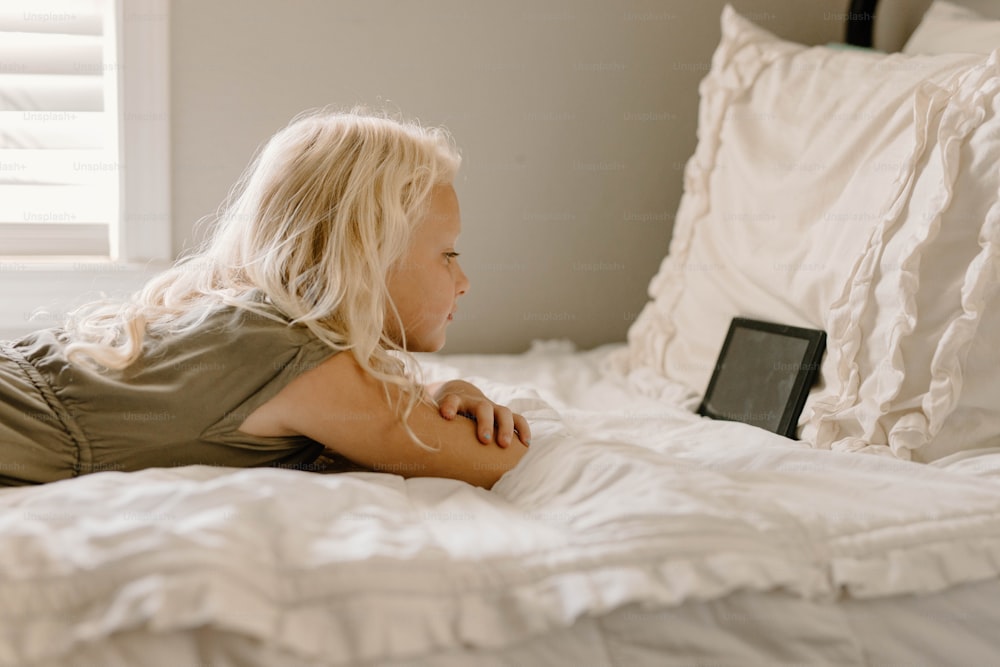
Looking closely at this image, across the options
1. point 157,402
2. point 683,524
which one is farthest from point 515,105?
point 683,524

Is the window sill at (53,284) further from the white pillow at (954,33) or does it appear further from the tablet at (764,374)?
the white pillow at (954,33)

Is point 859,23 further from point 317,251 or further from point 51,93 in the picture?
point 51,93

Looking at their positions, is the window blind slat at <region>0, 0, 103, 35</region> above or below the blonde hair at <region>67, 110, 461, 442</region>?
above

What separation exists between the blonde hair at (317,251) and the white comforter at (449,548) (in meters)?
0.18

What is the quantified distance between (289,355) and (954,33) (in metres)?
1.12

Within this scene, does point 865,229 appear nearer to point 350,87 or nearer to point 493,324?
point 493,324

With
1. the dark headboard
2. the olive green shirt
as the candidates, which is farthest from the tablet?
the dark headboard

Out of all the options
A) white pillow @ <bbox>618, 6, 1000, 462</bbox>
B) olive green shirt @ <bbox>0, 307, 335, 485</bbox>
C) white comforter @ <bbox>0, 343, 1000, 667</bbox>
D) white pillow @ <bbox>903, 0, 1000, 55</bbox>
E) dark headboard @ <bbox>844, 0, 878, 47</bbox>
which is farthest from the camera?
dark headboard @ <bbox>844, 0, 878, 47</bbox>

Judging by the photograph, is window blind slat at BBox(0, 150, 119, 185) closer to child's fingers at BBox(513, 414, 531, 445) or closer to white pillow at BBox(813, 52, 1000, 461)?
child's fingers at BBox(513, 414, 531, 445)

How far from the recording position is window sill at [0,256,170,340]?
5.90ft

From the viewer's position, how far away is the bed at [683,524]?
0.64m

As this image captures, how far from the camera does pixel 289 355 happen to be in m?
0.94

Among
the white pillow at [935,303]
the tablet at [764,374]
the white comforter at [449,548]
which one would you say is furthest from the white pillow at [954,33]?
the white comforter at [449,548]

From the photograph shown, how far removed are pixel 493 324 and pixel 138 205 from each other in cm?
73
